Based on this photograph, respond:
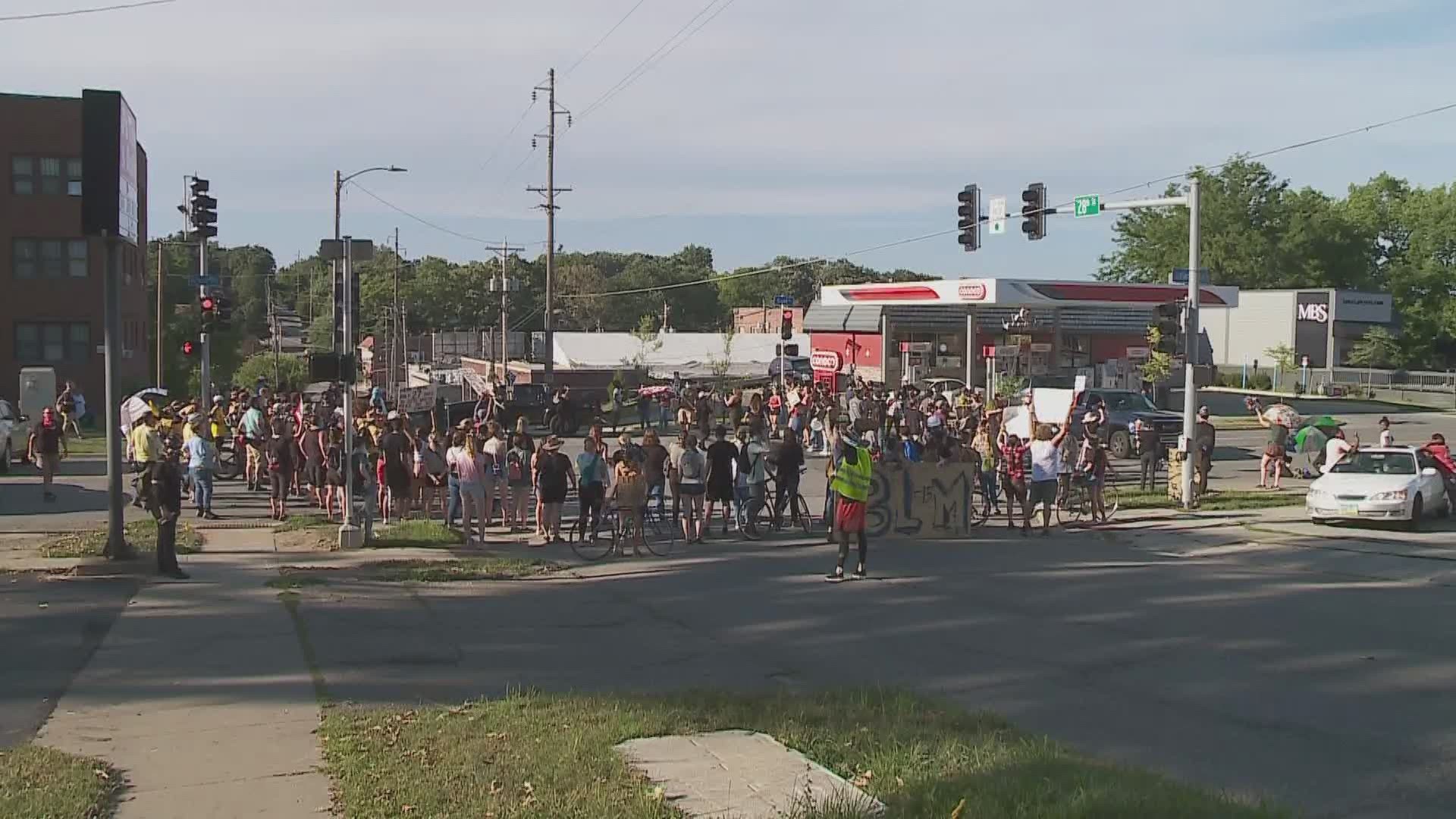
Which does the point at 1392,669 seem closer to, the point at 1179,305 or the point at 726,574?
the point at 726,574

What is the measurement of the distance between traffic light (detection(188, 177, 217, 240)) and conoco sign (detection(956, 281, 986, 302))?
106 ft

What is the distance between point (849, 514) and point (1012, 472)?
712 centimetres

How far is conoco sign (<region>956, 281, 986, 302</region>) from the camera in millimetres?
52688

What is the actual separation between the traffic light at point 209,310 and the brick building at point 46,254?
21.1 meters

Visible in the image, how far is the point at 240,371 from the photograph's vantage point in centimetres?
8631

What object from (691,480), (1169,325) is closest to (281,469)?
(691,480)

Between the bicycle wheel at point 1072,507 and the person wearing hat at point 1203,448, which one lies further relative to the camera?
the person wearing hat at point 1203,448

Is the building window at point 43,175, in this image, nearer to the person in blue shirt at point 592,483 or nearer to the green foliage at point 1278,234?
the person in blue shirt at point 592,483

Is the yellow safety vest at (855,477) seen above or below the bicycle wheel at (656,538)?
above

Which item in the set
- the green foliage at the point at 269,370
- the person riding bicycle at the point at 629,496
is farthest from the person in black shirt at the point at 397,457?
the green foliage at the point at 269,370

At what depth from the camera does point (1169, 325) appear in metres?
23.5

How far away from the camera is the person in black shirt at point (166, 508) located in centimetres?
1520

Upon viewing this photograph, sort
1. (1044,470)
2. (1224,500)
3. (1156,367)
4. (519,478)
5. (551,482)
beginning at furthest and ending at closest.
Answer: (1156,367) → (1224,500) → (519,478) → (1044,470) → (551,482)

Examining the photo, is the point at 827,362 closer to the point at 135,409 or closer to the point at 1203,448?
the point at 1203,448
